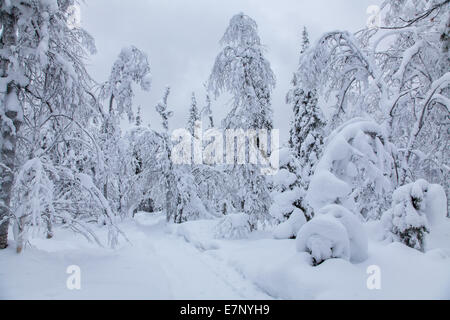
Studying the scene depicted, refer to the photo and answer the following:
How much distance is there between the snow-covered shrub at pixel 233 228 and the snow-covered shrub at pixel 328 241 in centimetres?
607

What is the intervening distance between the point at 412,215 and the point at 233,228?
671 centimetres

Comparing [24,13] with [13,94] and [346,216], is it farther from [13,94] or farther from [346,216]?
[346,216]

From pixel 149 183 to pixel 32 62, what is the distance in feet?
44.2

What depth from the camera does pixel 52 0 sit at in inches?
211

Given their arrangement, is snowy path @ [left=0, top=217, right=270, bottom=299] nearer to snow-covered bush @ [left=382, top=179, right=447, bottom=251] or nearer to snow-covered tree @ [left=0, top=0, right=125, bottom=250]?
snow-covered tree @ [left=0, top=0, right=125, bottom=250]

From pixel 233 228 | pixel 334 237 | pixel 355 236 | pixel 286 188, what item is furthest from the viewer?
pixel 233 228

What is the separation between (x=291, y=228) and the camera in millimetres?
8555

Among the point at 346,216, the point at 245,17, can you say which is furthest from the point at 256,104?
the point at 346,216

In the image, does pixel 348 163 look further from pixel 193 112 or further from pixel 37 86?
pixel 193 112

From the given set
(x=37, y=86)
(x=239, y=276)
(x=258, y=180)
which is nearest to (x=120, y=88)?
(x=37, y=86)

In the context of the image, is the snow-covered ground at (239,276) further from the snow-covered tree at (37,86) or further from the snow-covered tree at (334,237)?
the snow-covered tree at (37,86)

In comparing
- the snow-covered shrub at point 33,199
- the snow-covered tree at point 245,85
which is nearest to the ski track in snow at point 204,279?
the snow-covered shrub at point 33,199

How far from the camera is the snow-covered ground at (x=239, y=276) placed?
3.82m
